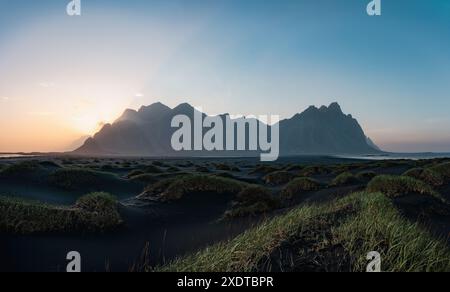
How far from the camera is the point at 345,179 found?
2666 cm

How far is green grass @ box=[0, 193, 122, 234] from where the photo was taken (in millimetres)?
11727

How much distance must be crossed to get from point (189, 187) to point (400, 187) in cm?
1152

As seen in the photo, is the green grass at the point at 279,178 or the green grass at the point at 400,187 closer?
the green grass at the point at 400,187

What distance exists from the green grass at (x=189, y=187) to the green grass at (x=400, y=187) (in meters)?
7.94

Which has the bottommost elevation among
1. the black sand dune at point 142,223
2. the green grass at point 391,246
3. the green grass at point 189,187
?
the black sand dune at point 142,223

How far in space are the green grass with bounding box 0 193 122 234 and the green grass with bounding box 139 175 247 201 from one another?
5226 mm

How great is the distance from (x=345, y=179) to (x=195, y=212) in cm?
1476

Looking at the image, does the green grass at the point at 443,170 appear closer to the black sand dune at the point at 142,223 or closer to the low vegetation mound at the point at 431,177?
the low vegetation mound at the point at 431,177

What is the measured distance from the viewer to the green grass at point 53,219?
462 inches

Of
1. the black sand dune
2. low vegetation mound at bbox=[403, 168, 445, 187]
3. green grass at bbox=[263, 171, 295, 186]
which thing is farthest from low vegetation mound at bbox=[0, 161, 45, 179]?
low vegetation mound at bbox=[403, 168, 445, 187]

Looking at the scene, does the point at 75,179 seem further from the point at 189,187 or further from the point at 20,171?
the point at 189,187

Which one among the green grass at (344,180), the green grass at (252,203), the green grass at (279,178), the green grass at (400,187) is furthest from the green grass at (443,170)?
the green grass at (252,203)

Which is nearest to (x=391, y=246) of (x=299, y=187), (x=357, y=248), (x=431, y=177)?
(x=357, y=248)
